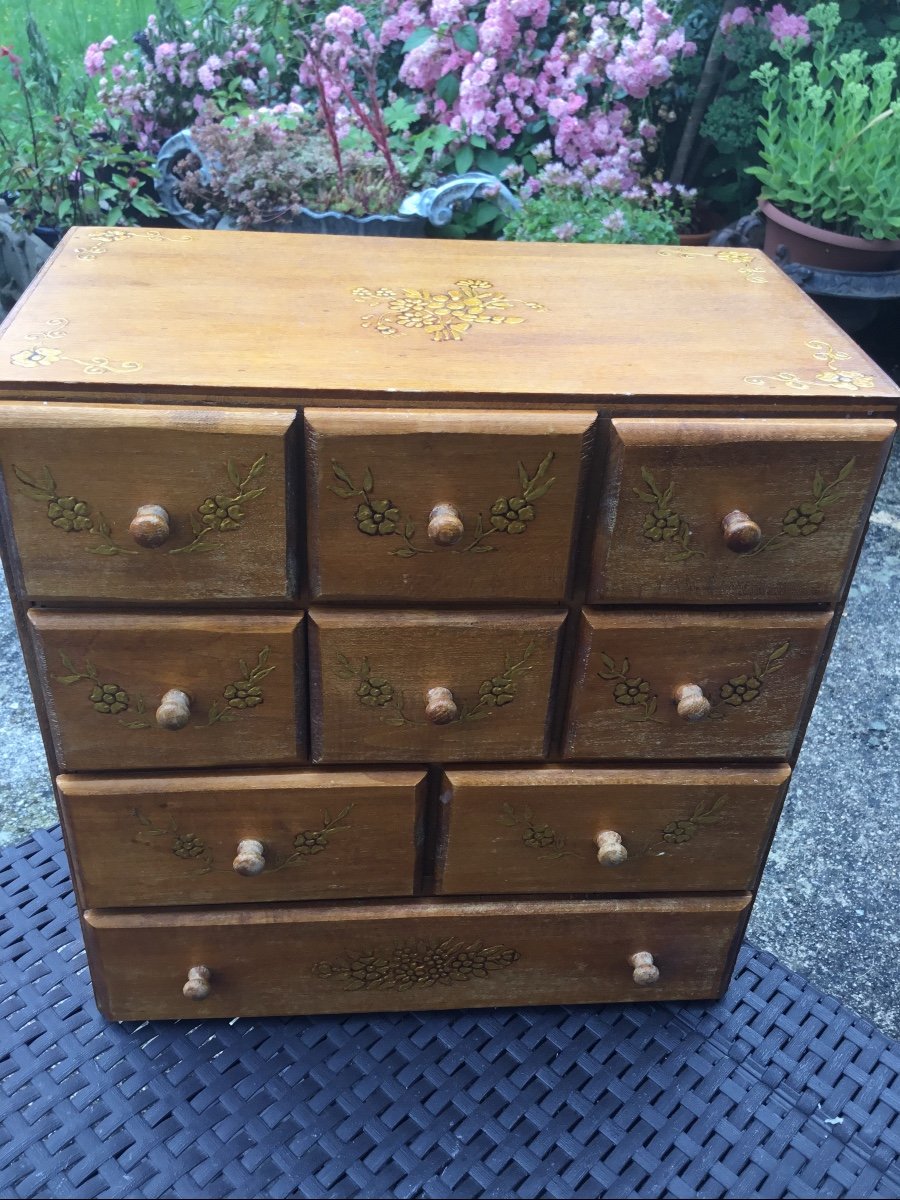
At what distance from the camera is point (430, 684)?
3.06 ft

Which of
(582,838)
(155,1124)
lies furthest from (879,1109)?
(155,1124)

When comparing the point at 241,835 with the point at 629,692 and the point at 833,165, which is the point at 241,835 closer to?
the point at 629,692

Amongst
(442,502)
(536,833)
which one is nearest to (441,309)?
(442,502)

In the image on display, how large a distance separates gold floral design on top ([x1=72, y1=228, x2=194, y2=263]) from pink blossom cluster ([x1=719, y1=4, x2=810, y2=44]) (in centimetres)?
169

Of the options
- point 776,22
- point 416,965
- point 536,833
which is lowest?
point 416,965

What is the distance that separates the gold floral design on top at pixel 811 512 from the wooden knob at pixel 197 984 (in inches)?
28.5

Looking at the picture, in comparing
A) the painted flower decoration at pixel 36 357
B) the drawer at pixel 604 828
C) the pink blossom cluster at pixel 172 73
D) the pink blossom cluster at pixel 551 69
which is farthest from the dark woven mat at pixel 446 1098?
the pink blossom cluster at pixel 172 73

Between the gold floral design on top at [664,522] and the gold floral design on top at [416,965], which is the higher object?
the gold floral design on top at [664,522]

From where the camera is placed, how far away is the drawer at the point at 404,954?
3.56 feet

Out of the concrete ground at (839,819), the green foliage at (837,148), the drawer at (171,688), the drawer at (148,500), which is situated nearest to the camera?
the drawer at (148,500)

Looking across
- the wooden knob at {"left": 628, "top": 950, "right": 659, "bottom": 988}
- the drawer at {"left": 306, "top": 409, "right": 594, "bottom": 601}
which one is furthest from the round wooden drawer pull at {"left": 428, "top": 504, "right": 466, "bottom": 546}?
the wooden knob at {"left": 628, "top": 950, "right": 659, "bottom": 988}

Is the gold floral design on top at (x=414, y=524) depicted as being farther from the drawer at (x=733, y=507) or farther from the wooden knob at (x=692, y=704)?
the wooden knob at (x=692, y=704)

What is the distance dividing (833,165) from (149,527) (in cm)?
182

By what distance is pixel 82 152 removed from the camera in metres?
2.15
